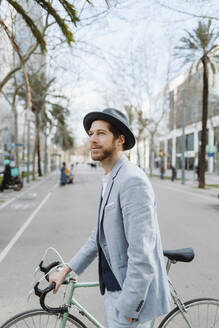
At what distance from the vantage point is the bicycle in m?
1.97

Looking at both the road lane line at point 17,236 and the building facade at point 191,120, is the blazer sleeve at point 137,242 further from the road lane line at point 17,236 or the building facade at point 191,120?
the building facade at point 191,120

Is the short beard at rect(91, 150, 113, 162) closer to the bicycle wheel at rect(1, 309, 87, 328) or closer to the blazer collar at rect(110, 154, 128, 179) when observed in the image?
the blazer collar at rect(110, 154, 128, 179)

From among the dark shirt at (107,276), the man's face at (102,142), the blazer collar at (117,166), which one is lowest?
the dark shirt at (107,276)

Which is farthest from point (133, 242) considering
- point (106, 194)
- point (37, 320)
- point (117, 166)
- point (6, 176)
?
point (6, 176)

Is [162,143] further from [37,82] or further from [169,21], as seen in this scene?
[169,21]

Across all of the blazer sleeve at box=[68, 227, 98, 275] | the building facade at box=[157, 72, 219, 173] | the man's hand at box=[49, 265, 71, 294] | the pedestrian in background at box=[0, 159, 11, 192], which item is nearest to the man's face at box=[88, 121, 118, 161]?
the blazer sleeve at box=[68, 227, 98, 275]

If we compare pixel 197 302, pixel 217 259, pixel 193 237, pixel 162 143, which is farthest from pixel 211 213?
pixel 162 143

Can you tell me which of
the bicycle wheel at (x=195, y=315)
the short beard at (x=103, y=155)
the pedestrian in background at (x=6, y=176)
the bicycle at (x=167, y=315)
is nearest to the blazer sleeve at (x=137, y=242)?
the short beard at (x=103, y=155)

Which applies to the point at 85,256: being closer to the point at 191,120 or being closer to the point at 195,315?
the point at 195,315

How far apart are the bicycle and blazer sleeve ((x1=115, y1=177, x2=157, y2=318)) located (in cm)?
44

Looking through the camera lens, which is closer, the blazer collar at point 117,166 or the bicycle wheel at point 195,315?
the blazer collar at point 117,166

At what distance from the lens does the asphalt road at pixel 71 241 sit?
432 cm

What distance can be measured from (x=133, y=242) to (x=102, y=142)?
0.56 meters

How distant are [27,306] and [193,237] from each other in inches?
183
